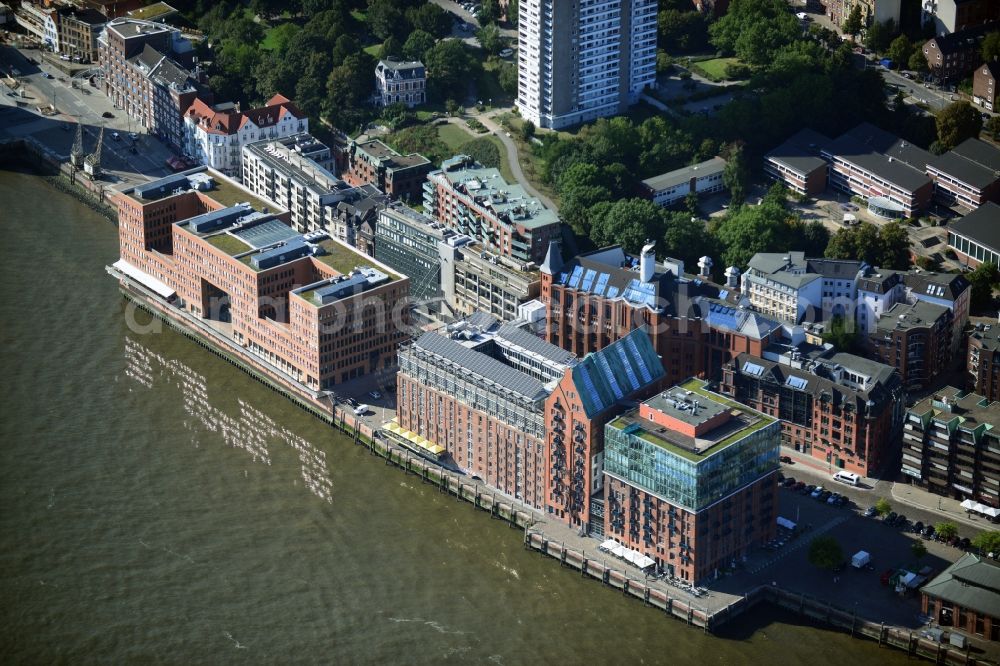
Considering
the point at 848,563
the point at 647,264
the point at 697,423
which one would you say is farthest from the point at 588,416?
the point at 647,264

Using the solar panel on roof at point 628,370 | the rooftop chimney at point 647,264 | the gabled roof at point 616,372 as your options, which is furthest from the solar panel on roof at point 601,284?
the solar panel on roof at point 628,370

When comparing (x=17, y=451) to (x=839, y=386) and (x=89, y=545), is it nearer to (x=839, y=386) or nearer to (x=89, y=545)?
(x=89, y=545)

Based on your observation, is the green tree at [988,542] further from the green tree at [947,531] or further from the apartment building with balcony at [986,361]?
the apartment building with balcony at [986,361]

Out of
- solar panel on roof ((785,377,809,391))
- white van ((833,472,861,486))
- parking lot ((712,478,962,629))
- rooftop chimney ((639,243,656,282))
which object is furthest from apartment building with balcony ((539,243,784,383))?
parking lot ((712,478,962,629))

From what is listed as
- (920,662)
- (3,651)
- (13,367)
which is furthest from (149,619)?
(920,662)

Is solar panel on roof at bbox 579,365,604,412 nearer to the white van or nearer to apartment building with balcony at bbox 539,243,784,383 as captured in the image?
apartment building with balcony at bbox 539,243,784,383

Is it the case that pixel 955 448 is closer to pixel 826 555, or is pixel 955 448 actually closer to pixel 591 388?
pixel 826 555
